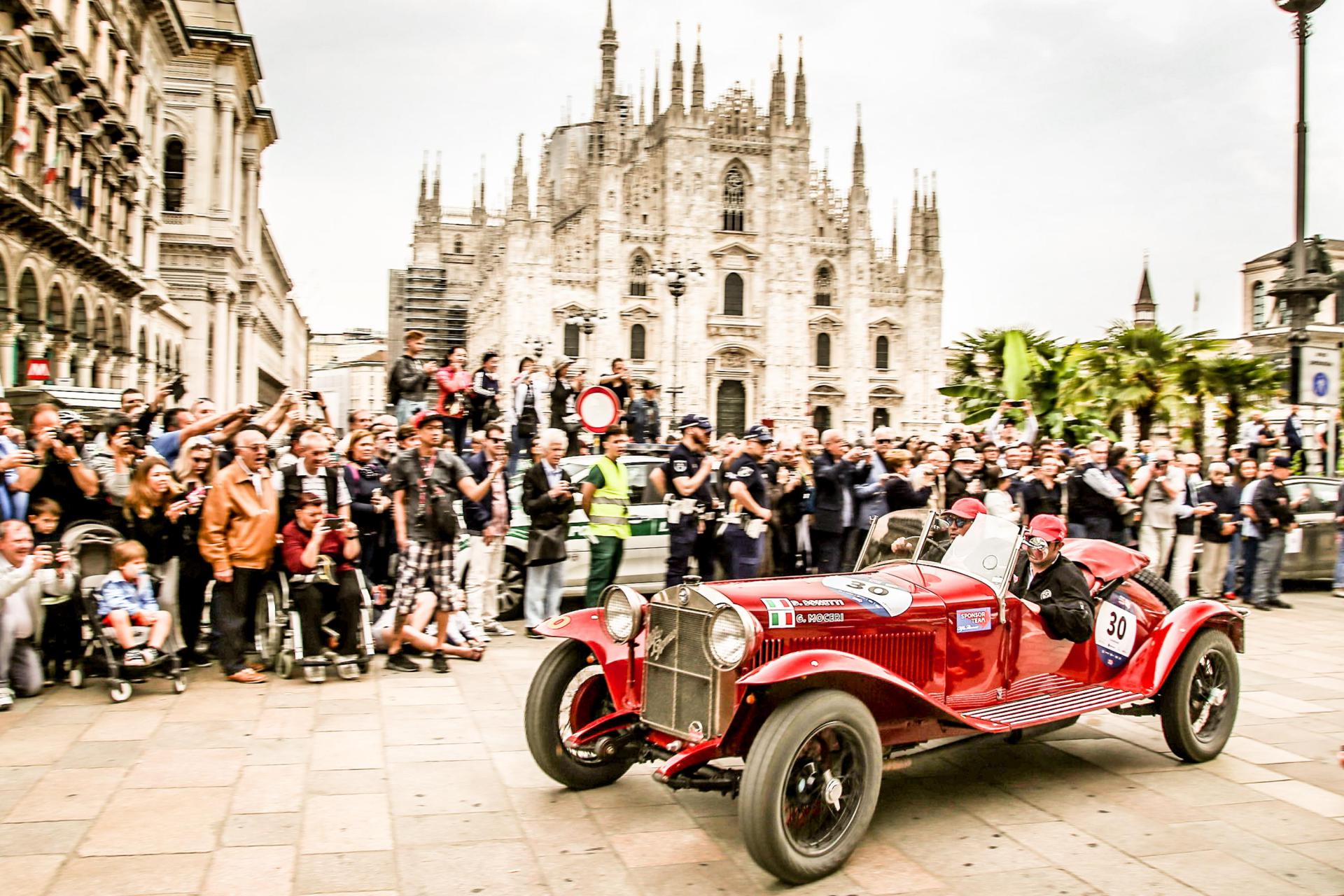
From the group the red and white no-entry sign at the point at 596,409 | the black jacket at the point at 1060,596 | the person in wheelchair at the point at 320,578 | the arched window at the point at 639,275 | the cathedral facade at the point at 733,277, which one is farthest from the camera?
the arched window at the point at 639,275

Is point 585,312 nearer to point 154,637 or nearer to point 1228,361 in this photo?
point 1228,361

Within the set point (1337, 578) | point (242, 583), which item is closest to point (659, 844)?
point (242, 583)

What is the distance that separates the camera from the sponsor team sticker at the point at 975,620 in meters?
5.50

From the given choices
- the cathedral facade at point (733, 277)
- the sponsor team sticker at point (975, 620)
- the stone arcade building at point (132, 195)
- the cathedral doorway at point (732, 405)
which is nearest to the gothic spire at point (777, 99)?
the cathedral facade at point (733, 277)

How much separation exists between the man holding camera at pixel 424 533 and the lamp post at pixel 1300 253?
10.8 m

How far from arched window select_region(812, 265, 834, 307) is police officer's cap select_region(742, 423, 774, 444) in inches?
2213

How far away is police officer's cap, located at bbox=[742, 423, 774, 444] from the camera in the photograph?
10.2 meters

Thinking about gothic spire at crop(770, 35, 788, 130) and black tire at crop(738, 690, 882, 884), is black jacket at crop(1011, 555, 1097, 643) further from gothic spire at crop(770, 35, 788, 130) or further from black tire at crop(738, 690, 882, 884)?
gothic spire at crop(770, 35, 788, 130)

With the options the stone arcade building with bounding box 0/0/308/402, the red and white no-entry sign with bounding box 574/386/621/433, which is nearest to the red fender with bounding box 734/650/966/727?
the red and white no-entry sign with bounding box 574/386/621/433

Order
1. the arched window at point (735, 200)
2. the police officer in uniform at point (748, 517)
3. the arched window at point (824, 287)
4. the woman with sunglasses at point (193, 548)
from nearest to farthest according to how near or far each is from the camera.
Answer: the woman with sunglasses at point (193, 548), the police officer in uniform at point (748, 517), the arched window at point (735, 200), the arched window at point (824, 287)

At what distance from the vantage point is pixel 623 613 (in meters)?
5.37

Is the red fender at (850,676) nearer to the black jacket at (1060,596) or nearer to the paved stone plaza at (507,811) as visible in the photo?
the paved stone plaza at (507,811)

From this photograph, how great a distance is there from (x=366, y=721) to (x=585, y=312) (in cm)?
5341

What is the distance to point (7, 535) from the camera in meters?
6.98
